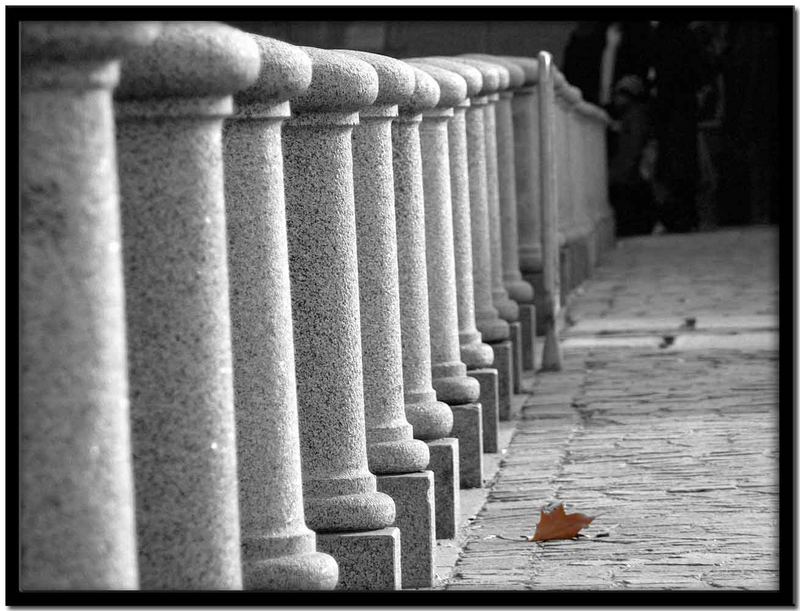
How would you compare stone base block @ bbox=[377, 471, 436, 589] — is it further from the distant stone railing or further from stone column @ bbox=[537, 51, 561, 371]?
stone column @ bbox=[537, 51, 561, 371]

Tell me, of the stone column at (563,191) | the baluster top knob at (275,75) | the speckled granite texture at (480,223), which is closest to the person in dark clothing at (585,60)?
the stone column at (563,191)

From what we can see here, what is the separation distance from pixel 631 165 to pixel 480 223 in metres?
15.2

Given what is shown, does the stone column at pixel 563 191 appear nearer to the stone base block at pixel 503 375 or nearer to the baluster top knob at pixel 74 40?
the stone base block at pixel 503 375

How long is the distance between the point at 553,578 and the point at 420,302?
109 cm

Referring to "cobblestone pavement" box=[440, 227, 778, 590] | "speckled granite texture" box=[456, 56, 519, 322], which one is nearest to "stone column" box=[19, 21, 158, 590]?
"cobblestone pavement" box=[440, 227, 778, 590]

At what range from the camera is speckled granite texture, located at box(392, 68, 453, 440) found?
19.7 feet

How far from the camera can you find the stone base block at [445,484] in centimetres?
614

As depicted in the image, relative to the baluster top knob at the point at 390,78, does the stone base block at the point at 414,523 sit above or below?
below

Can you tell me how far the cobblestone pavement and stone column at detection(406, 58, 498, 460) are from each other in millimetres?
233

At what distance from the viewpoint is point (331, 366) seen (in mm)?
4727

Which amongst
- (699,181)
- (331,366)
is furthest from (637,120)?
(331,366)

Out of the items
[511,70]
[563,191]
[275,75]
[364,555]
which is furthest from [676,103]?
[275,75]

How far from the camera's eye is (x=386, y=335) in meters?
5.37

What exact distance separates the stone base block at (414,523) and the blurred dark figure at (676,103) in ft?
54.7
